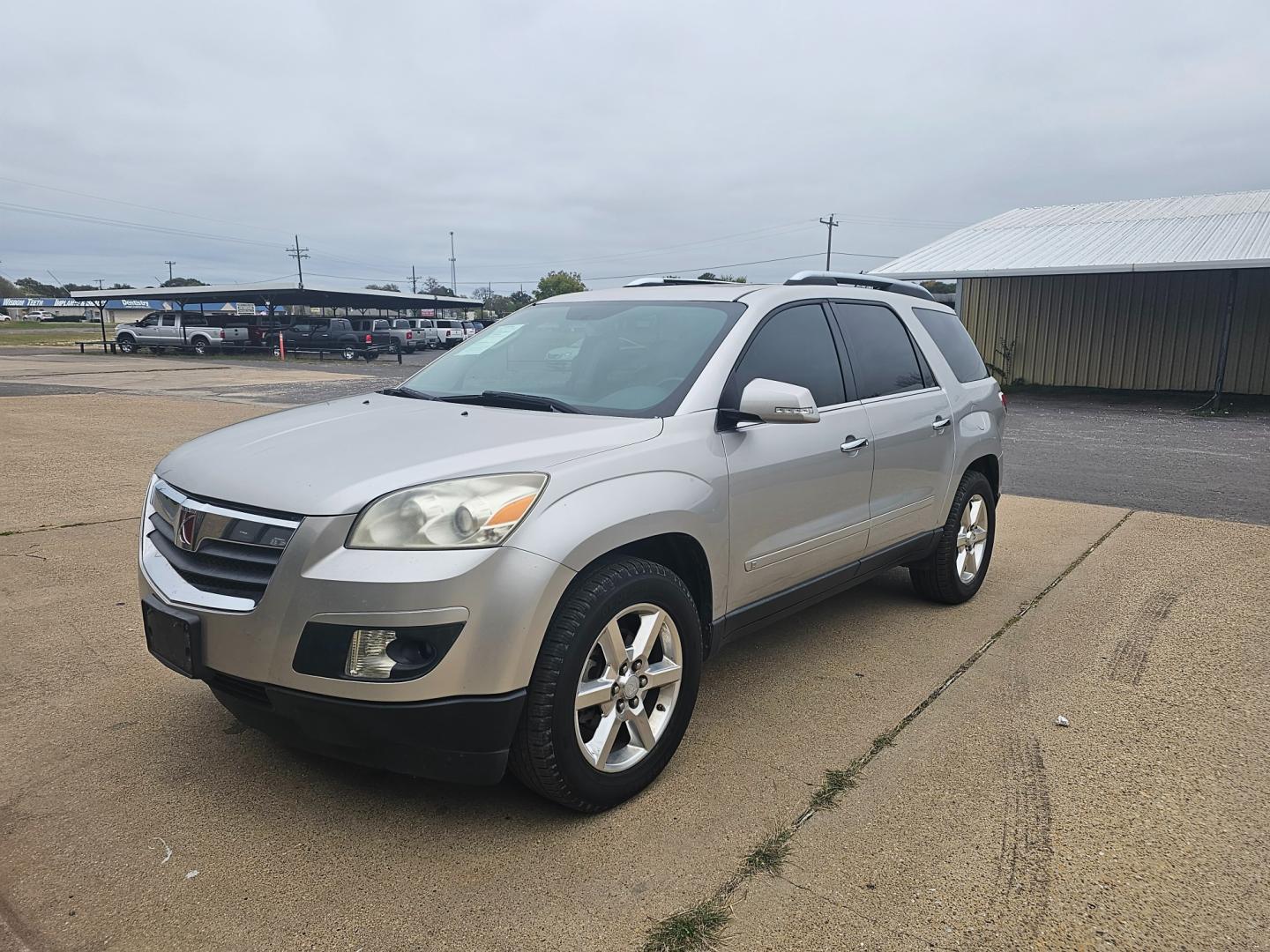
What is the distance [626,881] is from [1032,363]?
943 inches

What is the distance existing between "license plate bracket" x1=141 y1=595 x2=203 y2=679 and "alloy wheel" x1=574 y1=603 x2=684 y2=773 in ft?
3.76

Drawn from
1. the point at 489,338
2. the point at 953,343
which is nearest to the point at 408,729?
the point at 489,338

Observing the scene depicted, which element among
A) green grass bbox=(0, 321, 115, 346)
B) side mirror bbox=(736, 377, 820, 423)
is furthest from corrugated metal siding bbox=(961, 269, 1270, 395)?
green grass bbox=(0, 321, 115, 346)

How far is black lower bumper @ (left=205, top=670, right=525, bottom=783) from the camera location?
2.55m

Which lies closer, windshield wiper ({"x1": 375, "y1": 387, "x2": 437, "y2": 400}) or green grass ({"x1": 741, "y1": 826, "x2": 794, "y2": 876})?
green grass ({"x1": 741, "y1": 826, "x2": 794, "y2": 876})

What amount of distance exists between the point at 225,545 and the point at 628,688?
1319 millimetres

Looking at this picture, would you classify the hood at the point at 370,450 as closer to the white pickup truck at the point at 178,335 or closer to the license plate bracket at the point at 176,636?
the license plate bracket at the point at 176,636

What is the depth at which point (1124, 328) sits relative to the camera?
72.6 feet

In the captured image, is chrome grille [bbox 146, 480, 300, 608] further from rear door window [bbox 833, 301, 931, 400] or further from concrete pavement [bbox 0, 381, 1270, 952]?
rear door window [bbox 833, 301, 931, 400]

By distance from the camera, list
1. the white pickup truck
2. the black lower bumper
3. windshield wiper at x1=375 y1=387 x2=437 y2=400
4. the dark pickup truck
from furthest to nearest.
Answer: the white pickup truck < the dark pickup truck < windshield wiper at x1=375 y1=387 x2=437 y2=400 < the black lower bumper

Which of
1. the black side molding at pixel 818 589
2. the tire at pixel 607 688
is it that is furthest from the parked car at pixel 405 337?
the tire at pixel 607 688

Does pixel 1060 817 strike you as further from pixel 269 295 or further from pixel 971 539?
pixel 269 295

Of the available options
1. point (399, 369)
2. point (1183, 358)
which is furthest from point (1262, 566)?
point (399, 369)

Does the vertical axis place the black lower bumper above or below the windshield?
below
